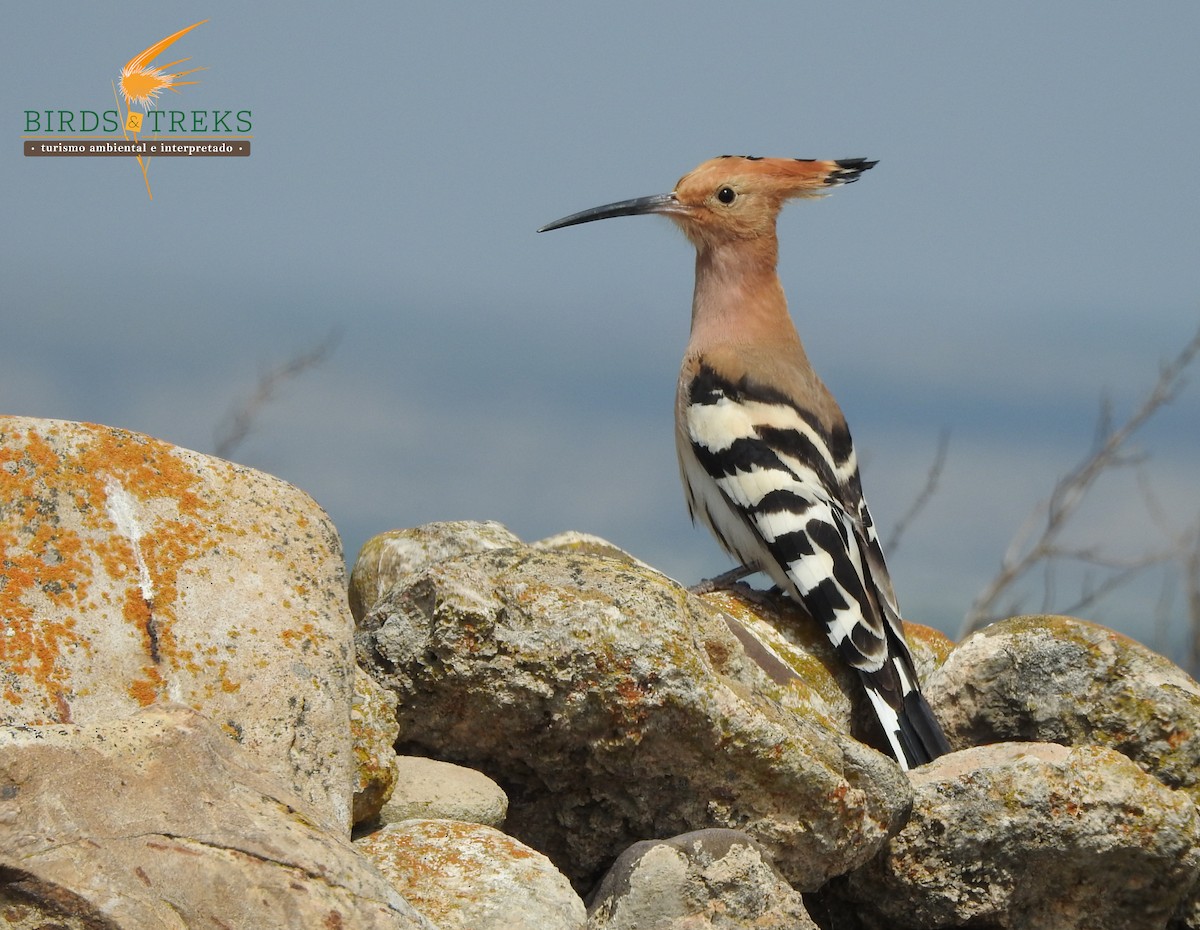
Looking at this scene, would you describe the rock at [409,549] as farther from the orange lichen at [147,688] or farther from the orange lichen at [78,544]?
the orange lichen at [147,688]

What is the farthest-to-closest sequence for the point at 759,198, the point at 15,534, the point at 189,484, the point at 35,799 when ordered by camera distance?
the point at 759,198 < the point at 189,484 < the point at 15,534 < the point at 35,799

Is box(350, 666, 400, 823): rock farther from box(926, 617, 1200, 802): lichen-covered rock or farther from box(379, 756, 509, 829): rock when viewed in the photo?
box(926, 617, 1200, 802): lichen-covered rock

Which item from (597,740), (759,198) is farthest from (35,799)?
(759,198)

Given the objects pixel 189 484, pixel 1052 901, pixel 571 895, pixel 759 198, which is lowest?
pixel 1052 901

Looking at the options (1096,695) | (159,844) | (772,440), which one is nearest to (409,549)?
(772,440)

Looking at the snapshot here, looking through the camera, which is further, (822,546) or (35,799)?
(822,546)

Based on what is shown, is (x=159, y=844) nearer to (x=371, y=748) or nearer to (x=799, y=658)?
(x=371, y=748)

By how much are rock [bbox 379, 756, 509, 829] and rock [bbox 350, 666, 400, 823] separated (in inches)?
3.1

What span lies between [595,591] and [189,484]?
1.01 m

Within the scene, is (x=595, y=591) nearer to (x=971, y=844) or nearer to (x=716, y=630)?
(x=716, y=630)

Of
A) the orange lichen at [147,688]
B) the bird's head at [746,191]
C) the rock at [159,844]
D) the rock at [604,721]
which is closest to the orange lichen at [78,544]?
the orange lichen at [147,688]

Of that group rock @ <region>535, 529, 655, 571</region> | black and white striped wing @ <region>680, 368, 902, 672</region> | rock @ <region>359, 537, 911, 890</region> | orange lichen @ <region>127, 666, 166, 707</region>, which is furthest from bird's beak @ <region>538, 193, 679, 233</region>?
orange lichen @ <region>127, 666, 166, 707</region>

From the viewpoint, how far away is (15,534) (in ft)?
10.7

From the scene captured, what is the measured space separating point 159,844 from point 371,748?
3.13 feet
